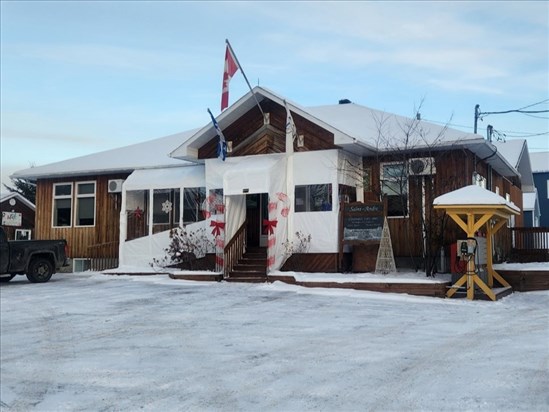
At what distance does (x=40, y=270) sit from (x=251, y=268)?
585 cm

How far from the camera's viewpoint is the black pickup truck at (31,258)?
15.7 metres

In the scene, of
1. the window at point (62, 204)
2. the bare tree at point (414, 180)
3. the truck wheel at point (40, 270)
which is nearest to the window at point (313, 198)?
the bare tree at point (414, 180)

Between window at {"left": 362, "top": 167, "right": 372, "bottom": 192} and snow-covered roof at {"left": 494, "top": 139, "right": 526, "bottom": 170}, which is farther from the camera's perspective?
snow-covered roof at {"left": 494, "top": 139, "right": 526, "bottom": 170}

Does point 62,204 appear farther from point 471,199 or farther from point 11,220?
point 471,199

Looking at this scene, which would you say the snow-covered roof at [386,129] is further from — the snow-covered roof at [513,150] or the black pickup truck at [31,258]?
the black pickup truck at [31,258]

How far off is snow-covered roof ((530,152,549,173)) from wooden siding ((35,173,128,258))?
91.7 ft

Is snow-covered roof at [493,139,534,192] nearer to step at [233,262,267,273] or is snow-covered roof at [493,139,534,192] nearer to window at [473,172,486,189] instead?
window at [473,172,486,189]

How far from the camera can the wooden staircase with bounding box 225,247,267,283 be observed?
52.0ft

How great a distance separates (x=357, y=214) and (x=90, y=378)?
32.8 feet

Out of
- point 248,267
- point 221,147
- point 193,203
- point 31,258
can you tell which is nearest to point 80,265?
point 193,203

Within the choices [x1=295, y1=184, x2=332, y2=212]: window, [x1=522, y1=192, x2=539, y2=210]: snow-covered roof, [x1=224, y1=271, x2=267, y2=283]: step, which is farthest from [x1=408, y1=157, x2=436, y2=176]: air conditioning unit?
[x1=522, y1=192, x2=539, y2=210]: snow-covered roof

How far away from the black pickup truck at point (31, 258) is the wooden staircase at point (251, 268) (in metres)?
4.94

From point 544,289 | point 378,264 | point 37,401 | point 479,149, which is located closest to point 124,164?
point 378,264

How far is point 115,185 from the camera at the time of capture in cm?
2142
